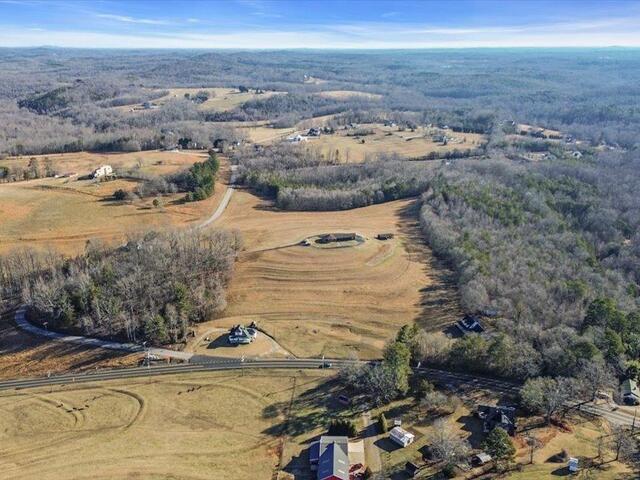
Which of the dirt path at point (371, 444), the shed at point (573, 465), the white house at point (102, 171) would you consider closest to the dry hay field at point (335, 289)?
the dirt path at point (371, 444)

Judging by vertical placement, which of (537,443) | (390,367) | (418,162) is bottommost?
(537,443)

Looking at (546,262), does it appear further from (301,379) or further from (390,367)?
(301,379)

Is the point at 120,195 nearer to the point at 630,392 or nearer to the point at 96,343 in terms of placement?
the point at 96,343

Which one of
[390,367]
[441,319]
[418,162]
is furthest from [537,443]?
[418,162]

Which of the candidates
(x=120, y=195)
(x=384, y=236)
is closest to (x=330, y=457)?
(x=384, y=236)

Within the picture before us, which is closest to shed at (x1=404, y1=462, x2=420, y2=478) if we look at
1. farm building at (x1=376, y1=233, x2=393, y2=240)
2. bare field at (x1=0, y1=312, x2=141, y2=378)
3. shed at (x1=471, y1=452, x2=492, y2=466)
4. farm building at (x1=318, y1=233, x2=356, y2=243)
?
shed at (x1=471, y1=452, x2=492, y2=466)
